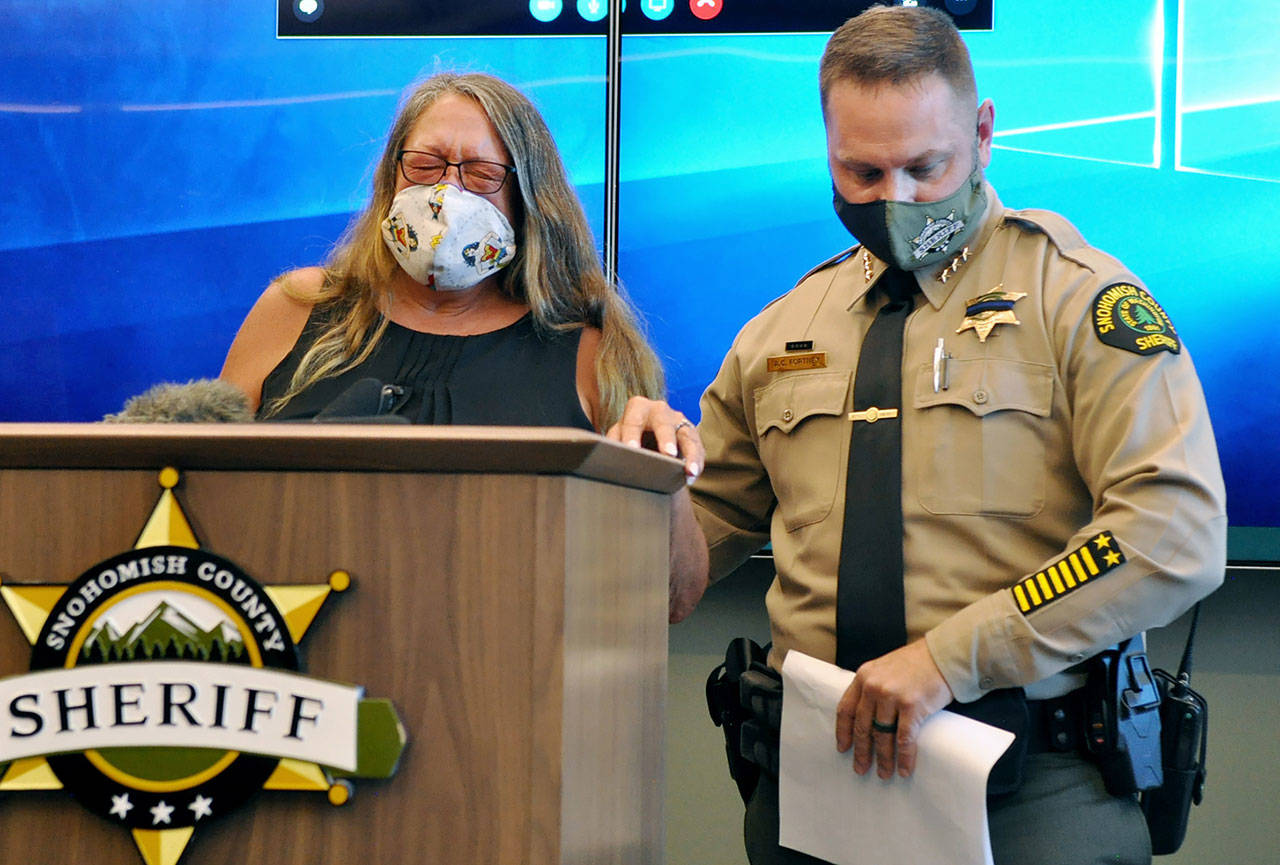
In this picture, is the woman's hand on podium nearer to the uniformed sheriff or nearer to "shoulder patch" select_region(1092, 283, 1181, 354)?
the uniformed sheriff

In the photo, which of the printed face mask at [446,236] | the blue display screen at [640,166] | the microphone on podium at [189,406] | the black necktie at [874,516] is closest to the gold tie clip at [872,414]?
the black necktie at [874,516]

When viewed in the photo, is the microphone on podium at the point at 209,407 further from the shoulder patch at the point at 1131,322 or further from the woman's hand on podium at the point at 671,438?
the shoulder patch at the point at 1131,322

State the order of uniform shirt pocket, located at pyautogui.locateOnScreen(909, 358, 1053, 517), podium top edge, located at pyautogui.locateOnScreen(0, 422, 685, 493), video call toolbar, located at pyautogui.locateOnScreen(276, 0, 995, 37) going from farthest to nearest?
video call toolbar, located at pyautogui.locateOnScreen(276, 0, 995, 37), uniform shirt pocket, located at pyautogui.locateOnScreen(909, 358, 1053, 517), podium top edge, located at pyautogui.locateOnScreen(0, 422, 685, 493)

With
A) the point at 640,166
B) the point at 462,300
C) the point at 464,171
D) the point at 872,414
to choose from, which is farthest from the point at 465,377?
the point at 640,166

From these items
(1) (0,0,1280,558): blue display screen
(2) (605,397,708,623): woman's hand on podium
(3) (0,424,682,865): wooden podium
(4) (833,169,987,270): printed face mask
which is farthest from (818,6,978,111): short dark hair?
(1) (0,0,1280,558): blue display screen

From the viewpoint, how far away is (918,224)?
1522mm

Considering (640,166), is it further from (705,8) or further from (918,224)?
(918,224)

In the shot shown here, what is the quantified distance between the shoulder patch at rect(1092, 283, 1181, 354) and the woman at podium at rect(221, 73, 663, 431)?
515 millimetres

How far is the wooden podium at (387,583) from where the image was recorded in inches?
30.6

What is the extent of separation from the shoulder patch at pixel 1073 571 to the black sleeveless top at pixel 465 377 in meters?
0.52

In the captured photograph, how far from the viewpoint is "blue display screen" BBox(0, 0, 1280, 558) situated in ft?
8.10

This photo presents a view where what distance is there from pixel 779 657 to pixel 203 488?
100 cm

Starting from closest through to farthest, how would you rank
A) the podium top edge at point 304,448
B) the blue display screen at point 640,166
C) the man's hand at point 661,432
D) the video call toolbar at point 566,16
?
the podium top edge at point 304,448 → the man's hand at point 661,432 → the blue display screen at point 640,166 → the video call toolbar at point 566,16

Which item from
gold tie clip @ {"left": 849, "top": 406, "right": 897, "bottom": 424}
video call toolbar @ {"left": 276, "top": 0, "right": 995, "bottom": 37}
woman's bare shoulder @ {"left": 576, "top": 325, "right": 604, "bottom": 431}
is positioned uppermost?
video call toolbar @ {"left": 276, "top": 0, "right": 995, "bottom": 37}
